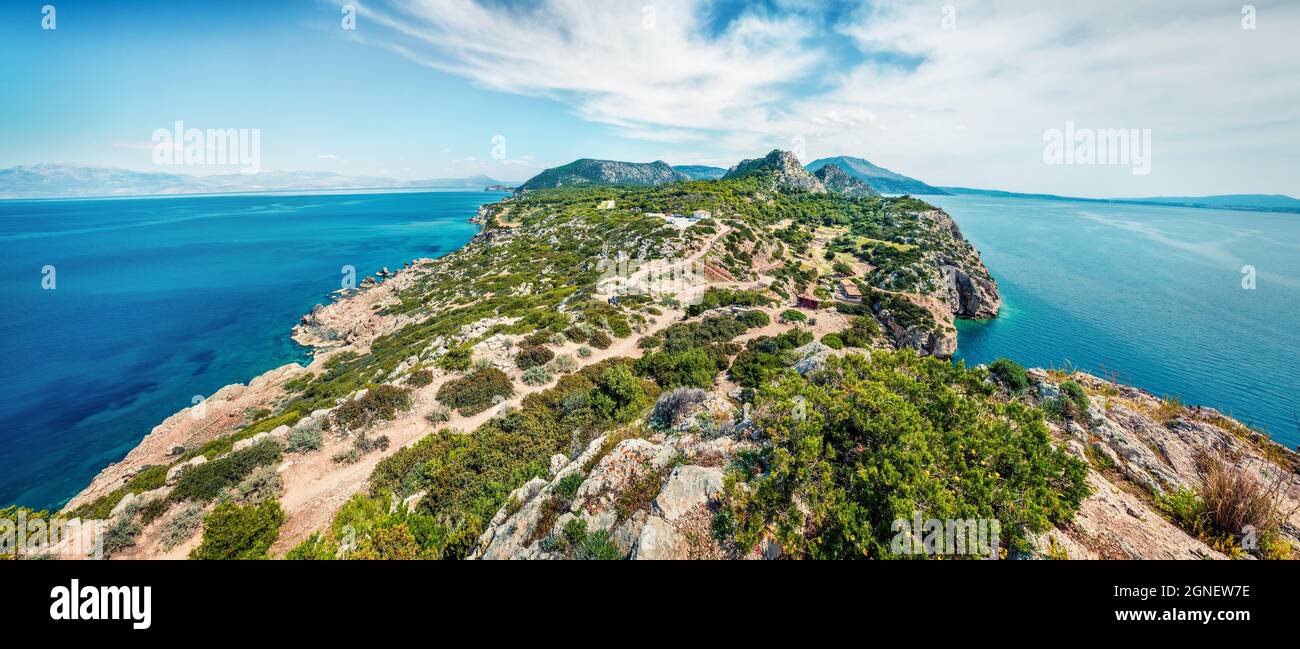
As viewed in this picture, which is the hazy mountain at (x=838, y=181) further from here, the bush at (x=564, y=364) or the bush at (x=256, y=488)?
the bush at (x=256, y=488)

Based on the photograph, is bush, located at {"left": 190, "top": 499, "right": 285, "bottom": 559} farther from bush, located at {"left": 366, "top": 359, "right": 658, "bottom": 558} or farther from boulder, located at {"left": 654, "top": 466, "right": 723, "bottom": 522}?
boulder, located at {"left": 654, "top": 466, "right": 723, "bottom": 522}

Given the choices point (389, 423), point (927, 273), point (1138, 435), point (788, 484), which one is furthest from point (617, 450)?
point (927, 273)

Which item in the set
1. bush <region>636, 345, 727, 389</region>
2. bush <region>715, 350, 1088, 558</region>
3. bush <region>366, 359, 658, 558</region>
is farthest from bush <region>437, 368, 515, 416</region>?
bush <region>715, 350, 1088, 558</region>

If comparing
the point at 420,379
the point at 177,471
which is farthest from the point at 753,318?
the point at 177,471
